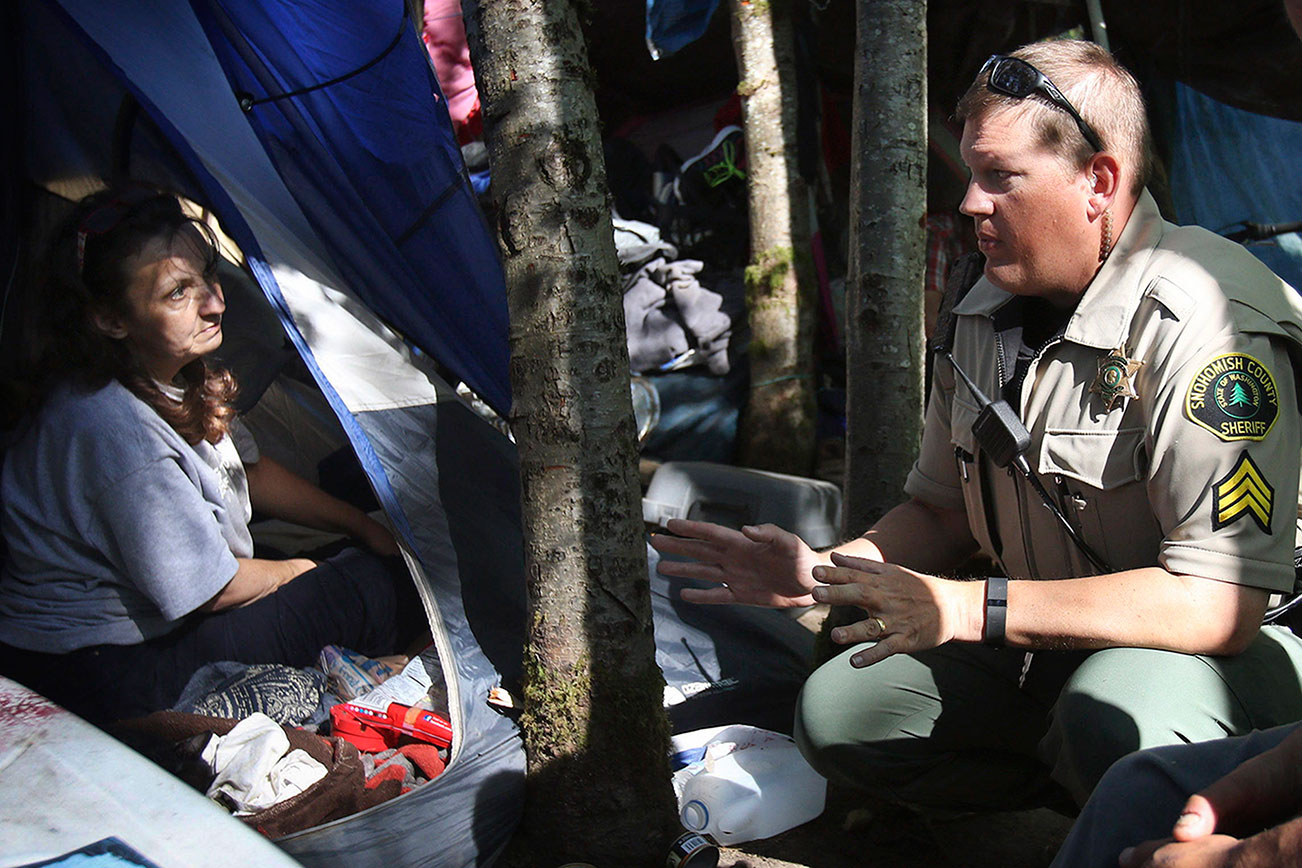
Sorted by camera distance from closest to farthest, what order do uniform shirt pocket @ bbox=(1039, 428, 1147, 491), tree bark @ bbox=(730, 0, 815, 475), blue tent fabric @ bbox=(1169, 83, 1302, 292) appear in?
1. uniform shirt pocket @ bbox=(1039, 428, 1147, 491)
2. tree bark @ bbox=(730, 0, 815, 475)
3. blue tent fabric @ bbox=(1169, 83, 1302, 292)

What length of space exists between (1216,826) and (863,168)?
200cm

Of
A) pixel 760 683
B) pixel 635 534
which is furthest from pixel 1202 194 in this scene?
pixel 635 534

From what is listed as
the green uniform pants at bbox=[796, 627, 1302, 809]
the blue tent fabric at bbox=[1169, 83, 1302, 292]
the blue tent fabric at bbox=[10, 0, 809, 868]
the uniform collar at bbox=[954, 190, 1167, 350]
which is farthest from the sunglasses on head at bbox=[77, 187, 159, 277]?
the blue tent fabric at bbox=[1169, 83, 1302, 292]

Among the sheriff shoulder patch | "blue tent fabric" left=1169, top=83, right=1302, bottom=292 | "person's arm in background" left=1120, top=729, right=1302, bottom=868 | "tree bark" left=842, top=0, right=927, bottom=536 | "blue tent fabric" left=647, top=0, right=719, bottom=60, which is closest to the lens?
"person's arm in background" left=1120, top=729, right=1302, bottom=868

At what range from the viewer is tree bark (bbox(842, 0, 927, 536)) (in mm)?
2695

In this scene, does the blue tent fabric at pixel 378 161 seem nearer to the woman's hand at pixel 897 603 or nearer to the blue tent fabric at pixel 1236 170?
the woman's hand at pixel 897 603

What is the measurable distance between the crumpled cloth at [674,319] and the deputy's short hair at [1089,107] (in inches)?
120

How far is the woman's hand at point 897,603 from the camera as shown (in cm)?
154

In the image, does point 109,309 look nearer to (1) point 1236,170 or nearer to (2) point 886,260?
(2) point 886,260

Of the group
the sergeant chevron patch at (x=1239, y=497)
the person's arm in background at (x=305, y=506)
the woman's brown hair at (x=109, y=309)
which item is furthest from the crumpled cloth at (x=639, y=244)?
the sergeant chevron patch at (x=1239, y=497)

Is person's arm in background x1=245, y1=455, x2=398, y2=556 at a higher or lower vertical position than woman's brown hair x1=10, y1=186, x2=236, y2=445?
lower

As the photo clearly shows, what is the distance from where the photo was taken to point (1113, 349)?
5.50ft

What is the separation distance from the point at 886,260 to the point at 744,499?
1.51 m

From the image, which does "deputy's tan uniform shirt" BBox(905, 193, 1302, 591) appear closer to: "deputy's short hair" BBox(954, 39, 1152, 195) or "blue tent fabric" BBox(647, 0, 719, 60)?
"deputy's short hair" BBox(954, 39, 1152, 195)
